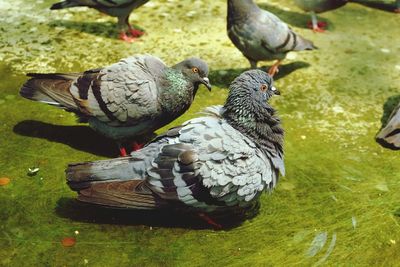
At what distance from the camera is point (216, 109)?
436 centimetres

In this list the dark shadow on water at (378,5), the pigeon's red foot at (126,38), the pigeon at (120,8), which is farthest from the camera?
the dark shadow on water at (378,5)

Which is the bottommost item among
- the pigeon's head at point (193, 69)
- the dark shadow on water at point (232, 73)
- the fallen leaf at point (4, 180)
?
the dark shadow on water at point (232, 73)

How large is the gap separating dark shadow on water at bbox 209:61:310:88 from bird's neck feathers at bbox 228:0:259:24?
0.57m

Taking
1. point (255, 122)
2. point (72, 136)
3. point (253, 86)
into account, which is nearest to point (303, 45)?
point (253, 86)

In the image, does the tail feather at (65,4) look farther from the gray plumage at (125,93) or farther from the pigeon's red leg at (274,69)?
the pigeon's red leg at (274,69)

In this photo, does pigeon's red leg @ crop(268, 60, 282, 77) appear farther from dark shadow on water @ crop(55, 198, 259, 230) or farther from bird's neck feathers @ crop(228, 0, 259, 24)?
dark shadow on water @ crop(55, 198, 259, 230)

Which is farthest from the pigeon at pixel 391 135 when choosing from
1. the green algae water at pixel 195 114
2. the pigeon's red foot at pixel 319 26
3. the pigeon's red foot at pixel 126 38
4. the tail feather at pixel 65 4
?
the tail feather at pixel 65 4

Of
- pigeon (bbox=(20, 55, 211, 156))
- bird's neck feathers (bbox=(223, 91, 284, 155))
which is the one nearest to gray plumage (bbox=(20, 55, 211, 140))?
pigeon (bbox=(20, 55, 211, 156))

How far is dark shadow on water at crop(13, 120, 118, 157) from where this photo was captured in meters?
4.98

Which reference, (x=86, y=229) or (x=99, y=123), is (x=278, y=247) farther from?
(x=99, y=123)

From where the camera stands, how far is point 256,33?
5.93 m

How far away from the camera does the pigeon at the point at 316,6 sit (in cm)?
705

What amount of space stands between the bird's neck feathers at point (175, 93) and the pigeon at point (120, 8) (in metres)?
2.03

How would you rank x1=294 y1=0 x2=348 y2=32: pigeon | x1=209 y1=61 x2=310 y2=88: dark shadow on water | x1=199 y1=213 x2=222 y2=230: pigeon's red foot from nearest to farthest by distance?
x1=199 y1=213 x2=222 y2=230: pigeon's red foot, x1=209 y1=61 x2=310 y2=88: dark shadow on water, x1=294 y1=0 x2=348 y2=32: pigeon
